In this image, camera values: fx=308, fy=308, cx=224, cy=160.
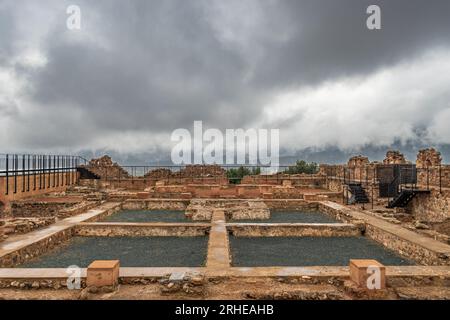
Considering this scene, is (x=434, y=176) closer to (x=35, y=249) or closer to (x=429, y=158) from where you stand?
(x=429, y=158)

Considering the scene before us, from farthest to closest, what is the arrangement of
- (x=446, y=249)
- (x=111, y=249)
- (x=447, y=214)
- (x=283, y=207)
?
1. (x=283, y=207)
2. (x=447, y=214)
3. (x=111, y=249)
4. (x=446, y=249)

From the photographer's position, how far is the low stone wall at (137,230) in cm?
1112

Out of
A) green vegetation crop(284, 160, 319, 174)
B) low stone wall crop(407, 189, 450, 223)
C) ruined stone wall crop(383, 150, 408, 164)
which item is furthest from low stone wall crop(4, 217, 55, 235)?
green vegetation crop(284, 160, 319, 174)

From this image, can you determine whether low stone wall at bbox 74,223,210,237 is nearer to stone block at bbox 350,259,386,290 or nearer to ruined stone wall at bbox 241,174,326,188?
stone block at bbox 350,259,386,290

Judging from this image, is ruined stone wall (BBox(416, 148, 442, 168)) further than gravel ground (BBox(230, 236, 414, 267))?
Yes

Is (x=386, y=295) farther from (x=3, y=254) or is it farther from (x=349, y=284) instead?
(x=3, y=254)

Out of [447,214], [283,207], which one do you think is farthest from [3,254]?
[447,214]

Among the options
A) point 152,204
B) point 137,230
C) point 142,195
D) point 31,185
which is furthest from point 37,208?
point 137,230

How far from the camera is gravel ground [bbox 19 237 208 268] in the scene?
789cm

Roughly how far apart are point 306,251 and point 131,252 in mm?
5163

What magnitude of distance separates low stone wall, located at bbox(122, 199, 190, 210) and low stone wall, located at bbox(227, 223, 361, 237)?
6.80 meters

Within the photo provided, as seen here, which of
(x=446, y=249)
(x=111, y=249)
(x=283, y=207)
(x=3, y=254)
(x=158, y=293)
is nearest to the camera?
(x=158, y=293)

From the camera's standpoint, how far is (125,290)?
18.1ft
